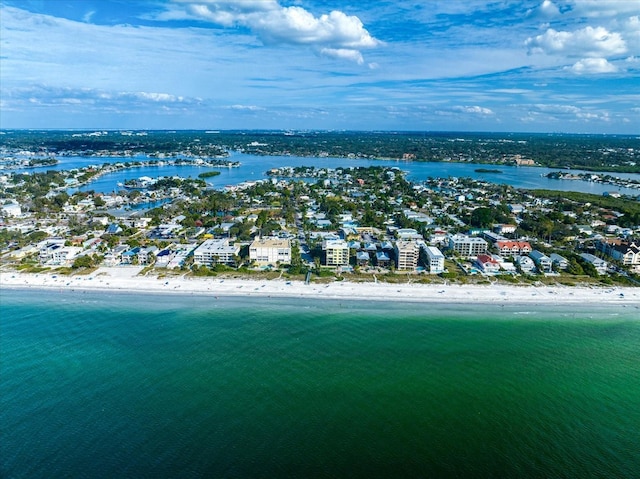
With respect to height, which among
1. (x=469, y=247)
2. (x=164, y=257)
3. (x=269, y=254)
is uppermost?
(x=469, y=247)

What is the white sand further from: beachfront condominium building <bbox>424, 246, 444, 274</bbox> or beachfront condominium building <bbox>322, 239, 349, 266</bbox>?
beachfront condominium building <bbox>322, 239, 349, 266</bbox>

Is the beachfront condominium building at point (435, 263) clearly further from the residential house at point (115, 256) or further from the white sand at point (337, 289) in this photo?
the residential house at point (115, 256)

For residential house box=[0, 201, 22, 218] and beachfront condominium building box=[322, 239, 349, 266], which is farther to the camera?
residential house box=[0, 201, 22, 218]

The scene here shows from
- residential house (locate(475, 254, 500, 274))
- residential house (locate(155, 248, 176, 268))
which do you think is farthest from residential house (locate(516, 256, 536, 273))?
residential house (locate(155, 248, 176, 268))

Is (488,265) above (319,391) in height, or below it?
above

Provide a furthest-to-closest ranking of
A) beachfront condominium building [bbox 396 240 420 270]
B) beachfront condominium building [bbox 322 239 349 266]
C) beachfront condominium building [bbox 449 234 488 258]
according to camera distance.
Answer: beachfront condominium building [bbox 449 234 488 258] < beachfront condominium building [bbox 322 239 349 266] < beachfront condominium building [bbox 396 240 420 270]

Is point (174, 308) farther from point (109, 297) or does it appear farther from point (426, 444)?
point (426, 444)

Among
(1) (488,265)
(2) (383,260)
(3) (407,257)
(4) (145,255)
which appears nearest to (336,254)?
(2) (383,260)

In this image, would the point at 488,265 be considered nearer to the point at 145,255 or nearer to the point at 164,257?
the point at 164,257
